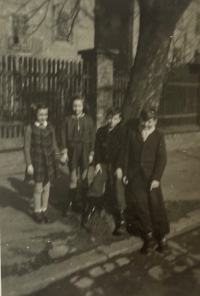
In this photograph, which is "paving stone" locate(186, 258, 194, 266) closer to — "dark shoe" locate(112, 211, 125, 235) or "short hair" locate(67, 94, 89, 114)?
"dark shoe" locate(112, 211, 125, 235)

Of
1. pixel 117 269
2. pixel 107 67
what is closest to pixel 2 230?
pixel 117 269

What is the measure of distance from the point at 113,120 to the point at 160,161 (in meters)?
0.35

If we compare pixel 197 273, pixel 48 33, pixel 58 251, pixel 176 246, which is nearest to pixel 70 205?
pixel 58 251

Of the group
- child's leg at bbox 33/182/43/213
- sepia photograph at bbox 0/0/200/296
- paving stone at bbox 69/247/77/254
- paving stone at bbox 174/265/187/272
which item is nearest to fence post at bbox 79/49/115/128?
sepia photograph at bbox 0/0/200/296

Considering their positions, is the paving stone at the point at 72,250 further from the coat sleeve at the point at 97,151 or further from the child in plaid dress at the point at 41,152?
the coat sleeve at the point at 97,151

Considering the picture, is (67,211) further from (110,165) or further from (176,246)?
(176,246)

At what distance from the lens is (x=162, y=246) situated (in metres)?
1.91

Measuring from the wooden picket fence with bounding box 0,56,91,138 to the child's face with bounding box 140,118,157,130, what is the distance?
36 cm

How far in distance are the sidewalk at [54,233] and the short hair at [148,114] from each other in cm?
25

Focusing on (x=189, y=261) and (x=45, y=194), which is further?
(x=189, y=261)

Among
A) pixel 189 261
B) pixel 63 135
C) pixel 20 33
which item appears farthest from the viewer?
pixel 189 261

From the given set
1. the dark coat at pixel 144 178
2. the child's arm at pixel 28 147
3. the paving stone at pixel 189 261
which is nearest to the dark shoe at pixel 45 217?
the child's arm at pixel 28 147

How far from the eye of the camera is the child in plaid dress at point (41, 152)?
5.65ft

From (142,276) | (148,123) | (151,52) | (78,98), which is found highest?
(151,52)
